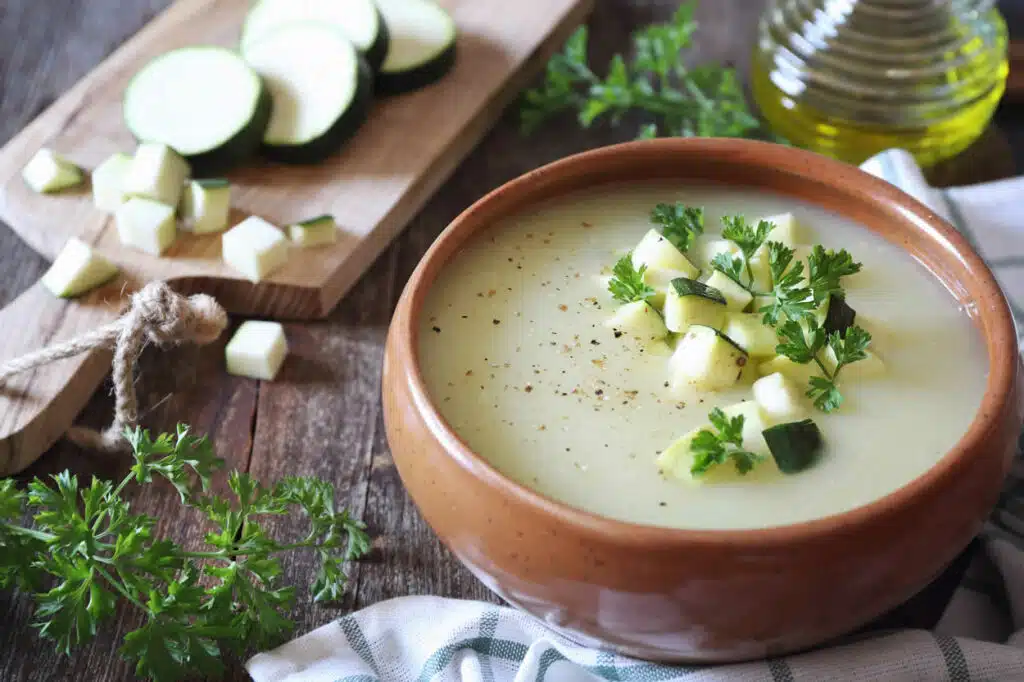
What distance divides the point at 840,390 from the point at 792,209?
1.03ft

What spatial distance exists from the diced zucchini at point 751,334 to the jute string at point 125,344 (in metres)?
0.72

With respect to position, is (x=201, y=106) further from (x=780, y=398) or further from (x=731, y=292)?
(x=780, y=398)

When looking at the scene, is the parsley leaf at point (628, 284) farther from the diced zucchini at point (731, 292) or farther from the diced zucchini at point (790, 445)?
the diced zucchini at point (790, 445)

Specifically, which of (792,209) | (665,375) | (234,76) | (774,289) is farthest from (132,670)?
(234,76)

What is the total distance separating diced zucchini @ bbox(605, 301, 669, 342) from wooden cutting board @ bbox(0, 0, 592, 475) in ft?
2.00

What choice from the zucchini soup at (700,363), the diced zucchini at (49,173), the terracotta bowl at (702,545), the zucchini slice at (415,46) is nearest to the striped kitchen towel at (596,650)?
the terracotta bowl at (702,545)

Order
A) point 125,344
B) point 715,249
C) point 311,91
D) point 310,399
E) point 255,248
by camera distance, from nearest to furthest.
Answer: point 715,249
point 125,344
point 310,399
point 255,248
point 311,91

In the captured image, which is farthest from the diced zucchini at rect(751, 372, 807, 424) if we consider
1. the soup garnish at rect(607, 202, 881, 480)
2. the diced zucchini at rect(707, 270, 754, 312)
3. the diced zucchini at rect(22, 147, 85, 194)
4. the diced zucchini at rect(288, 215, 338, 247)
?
the diced zucchini at rect(22, 147, 85, 194)

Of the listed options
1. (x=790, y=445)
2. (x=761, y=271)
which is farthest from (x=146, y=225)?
(x=790, y=445)

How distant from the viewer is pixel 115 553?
4.07ft

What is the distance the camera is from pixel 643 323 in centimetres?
128

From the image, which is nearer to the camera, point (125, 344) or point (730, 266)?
point (730, 266)

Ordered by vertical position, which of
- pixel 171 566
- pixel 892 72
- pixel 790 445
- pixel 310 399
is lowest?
pixel 310 399

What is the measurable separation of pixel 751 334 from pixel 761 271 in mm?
104
